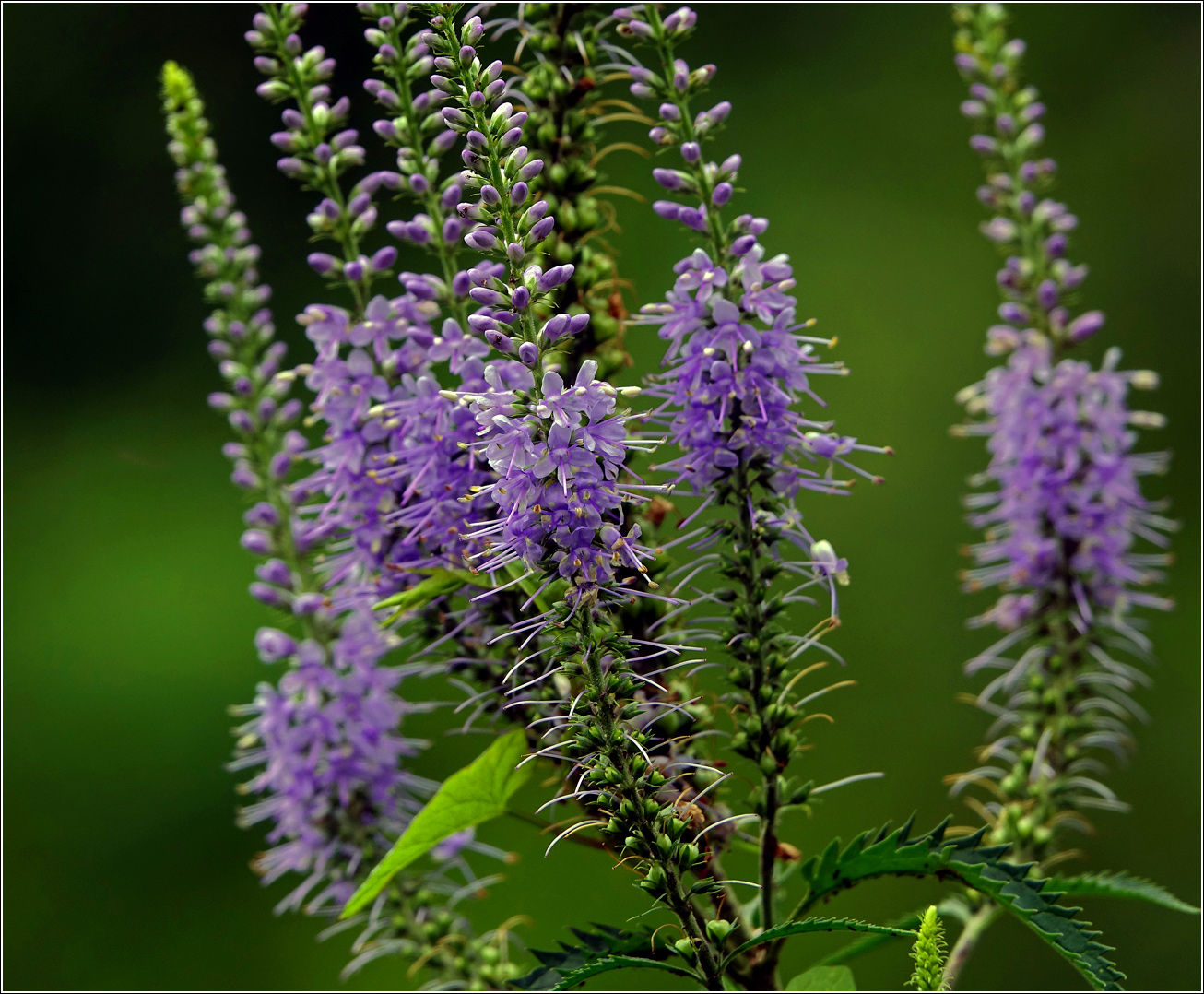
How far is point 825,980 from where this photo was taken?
1498 mm

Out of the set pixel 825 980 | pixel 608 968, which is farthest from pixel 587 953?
pixel 825 980

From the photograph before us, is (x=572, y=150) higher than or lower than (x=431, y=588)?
higher

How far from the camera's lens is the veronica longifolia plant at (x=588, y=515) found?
50.3 inches

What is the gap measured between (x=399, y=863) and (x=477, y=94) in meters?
1.05

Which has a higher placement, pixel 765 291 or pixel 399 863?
pixel 765 291

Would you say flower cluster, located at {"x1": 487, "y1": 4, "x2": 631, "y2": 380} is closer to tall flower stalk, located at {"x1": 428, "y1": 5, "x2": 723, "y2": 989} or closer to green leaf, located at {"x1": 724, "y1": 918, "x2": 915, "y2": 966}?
tall flower stalk, located at {"x1": 428, "y1": 5, "x2": 723, "y2": 989}

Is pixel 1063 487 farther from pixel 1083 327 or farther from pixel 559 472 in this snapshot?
pixel 559 472

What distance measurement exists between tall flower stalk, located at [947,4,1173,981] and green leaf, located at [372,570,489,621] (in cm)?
121

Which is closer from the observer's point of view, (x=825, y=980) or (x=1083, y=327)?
(x=825, y=980)

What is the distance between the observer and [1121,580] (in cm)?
224

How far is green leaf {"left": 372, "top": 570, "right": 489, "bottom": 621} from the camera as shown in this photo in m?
1.49

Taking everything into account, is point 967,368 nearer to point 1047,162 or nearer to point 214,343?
point 1047,162

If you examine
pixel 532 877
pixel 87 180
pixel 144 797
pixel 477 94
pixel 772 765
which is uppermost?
pixel 87 180

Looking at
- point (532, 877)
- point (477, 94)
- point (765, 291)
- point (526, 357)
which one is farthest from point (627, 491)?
point (532, 877)
